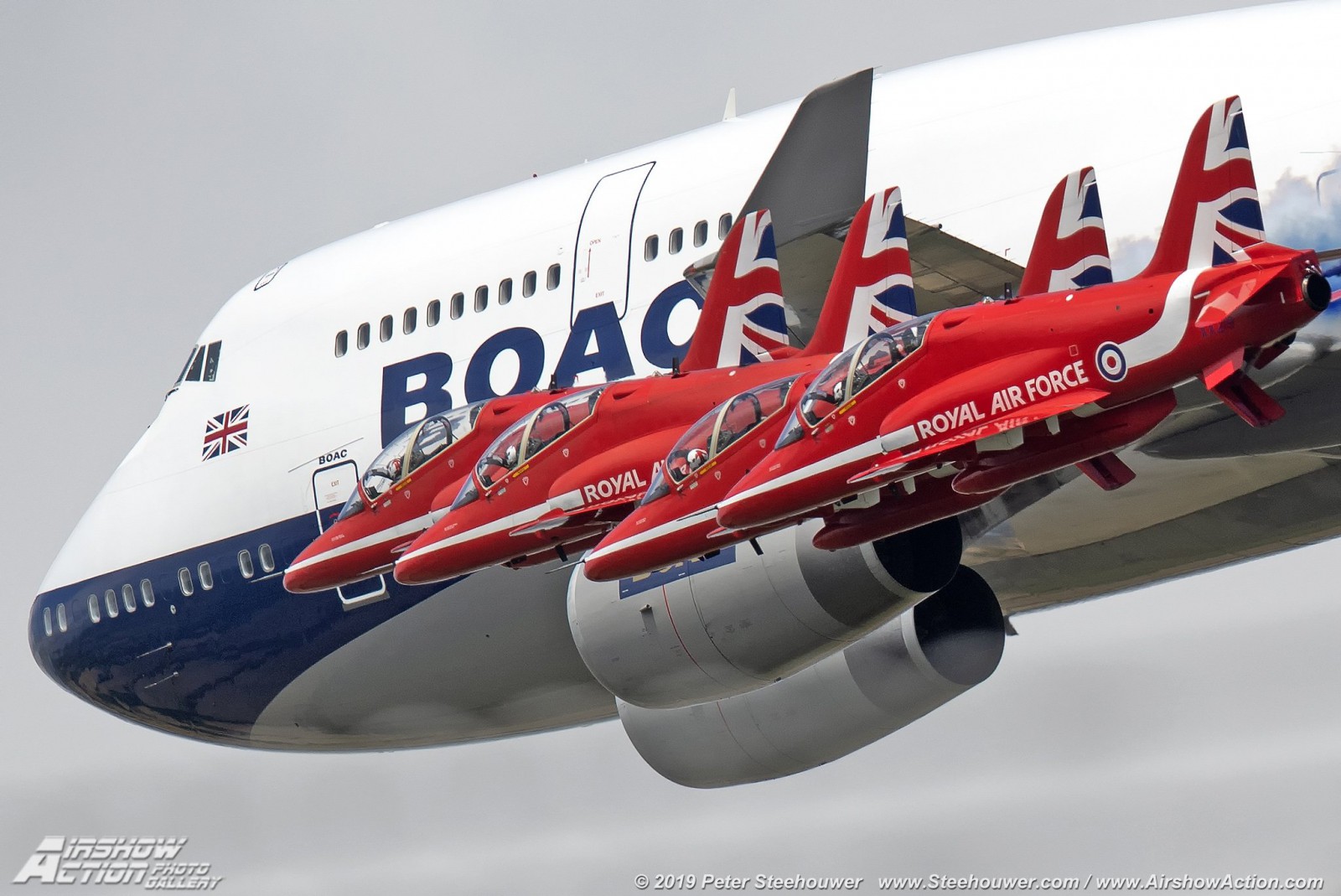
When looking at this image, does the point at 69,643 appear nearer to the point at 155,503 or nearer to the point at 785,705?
the point at 155,503

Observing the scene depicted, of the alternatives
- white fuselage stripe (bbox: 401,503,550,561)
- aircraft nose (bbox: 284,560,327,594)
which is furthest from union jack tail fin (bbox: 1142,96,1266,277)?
aircraft nose (bbox: 284,560,327,594)

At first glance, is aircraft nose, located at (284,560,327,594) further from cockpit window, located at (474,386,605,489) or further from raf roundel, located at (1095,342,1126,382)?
raf roundel, located at (1095,342,1126,382)

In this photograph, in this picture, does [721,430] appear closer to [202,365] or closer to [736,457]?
[736,457]

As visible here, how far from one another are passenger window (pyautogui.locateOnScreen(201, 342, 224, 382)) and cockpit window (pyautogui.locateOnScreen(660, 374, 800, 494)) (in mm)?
11782

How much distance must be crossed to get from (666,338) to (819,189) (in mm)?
2477

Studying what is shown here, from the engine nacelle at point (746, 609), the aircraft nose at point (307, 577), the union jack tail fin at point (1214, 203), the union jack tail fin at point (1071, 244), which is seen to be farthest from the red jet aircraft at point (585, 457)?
the union jack tail fin at point (1214, 203)

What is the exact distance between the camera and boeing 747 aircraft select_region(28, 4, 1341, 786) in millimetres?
20875

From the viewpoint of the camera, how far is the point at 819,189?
2234 cm

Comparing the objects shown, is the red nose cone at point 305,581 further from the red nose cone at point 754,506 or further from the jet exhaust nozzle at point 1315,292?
the jet exhaust nozzle at point 1315,292

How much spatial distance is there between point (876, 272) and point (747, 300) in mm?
1482

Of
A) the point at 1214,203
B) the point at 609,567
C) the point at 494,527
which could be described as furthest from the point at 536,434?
the point at 1214,203

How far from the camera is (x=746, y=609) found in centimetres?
2145

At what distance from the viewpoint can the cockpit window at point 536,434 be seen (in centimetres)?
2109

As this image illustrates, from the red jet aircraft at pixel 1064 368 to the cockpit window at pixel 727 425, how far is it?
3.19ft
